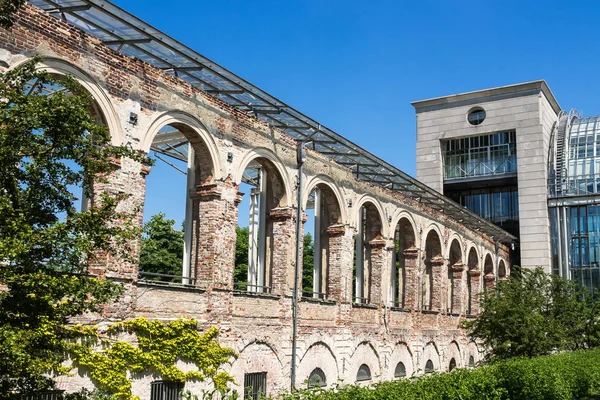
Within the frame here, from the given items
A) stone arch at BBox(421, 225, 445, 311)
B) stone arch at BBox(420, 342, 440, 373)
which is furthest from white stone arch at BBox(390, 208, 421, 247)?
stone arch at BBox(420, 342, 440, 373)

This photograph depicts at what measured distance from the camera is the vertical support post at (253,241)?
62.2 feet

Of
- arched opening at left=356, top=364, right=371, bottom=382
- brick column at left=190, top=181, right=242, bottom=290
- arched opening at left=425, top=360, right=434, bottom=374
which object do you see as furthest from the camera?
arched opening at left=425, top=360, right=434, bottom=374

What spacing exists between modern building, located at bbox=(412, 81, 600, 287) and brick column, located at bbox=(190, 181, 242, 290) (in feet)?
86.7

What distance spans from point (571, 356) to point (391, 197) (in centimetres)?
778

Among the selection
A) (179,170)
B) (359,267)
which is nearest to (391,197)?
(359,267)

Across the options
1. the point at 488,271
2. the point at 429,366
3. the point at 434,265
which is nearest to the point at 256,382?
the point at 429,366

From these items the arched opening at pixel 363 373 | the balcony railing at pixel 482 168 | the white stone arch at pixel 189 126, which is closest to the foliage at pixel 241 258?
the balcony railing at pixel 482 168

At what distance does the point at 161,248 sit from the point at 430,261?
14597mm

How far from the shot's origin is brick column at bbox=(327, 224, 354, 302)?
63.9 feet

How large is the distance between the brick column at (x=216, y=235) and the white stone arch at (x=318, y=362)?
3.62m

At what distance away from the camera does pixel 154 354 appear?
12391 millimetres

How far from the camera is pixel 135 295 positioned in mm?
12344

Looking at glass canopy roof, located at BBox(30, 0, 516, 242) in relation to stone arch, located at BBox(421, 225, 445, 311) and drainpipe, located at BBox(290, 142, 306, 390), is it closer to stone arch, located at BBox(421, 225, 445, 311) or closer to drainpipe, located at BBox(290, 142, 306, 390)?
drainpipe, located at BBox(290, 142, 306, 390)

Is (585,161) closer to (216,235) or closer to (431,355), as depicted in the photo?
(431,355)
